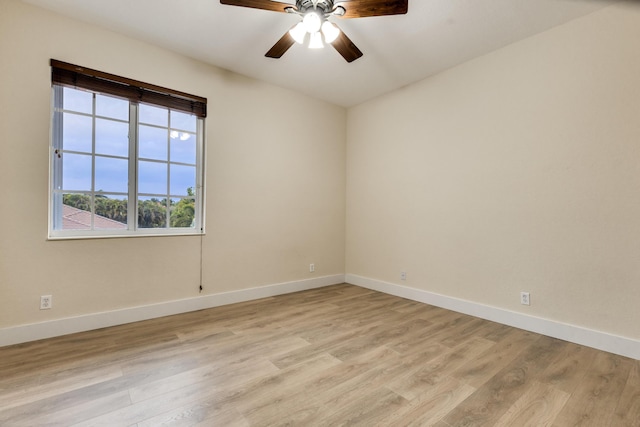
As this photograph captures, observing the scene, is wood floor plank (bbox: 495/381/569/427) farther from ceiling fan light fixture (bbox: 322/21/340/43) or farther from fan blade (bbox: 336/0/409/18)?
ceiling fan light fixture (bbox: 322/21/340/43)

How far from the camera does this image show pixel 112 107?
2822mm

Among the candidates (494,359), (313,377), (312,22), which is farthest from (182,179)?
(494,359)

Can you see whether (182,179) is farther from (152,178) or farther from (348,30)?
(348,30)

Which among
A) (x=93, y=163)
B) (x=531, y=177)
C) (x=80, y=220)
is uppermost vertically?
(x=93, y=163)

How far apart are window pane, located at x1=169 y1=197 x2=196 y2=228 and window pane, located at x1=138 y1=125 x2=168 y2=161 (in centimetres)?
49

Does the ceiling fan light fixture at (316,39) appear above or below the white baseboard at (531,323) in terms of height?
above

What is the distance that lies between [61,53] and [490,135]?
4.04 meters

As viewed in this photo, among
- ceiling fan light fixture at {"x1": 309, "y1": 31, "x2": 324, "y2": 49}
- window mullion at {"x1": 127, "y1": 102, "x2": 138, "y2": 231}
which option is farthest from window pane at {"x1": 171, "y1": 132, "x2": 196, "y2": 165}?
ceiling fan light fixture at {"x1": 309, "y1": 31, "x2": 324, "y2": 49}

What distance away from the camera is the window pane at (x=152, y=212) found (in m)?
2.97

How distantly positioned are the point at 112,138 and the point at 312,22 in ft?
7.14

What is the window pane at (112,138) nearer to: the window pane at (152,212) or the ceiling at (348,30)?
the window pane at (152,212)

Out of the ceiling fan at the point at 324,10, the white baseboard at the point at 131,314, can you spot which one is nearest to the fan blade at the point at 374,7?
the ceiling fan at the point at 324,10

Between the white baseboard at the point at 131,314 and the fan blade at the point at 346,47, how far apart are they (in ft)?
9.11

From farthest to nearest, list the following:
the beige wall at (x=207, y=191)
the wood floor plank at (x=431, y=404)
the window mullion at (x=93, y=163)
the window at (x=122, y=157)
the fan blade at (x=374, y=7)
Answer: the window mullion at (x=93, y=163) → the window at (x=122, y=157) → the beige wall at (x=207, y=191) → the fan blade at (x=374, y=7) → the wood floor plank at (x=431, y=404)
